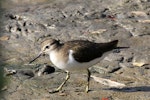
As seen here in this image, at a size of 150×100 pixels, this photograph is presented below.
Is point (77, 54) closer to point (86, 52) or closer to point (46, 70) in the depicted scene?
point (86, 52)

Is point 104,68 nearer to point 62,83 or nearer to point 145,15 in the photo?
point 62,83

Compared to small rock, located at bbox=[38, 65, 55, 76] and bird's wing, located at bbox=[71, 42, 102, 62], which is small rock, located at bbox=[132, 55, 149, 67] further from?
small rock, located at bbox=[38, 65, 55, 76]

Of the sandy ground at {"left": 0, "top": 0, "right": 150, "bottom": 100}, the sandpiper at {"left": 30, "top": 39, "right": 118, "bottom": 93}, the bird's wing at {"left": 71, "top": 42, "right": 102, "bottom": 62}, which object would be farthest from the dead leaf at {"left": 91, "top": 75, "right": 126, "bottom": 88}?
the bird's wing at {"left": 71, "top": 42, "right": 102, "bottom": 62}

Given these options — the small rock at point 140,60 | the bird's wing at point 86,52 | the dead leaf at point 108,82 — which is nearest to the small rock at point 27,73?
the dead leaf at point 108,82

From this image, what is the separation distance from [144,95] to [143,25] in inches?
106

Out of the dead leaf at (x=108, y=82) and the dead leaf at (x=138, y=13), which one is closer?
the dead leaf at (x=108, y=82)

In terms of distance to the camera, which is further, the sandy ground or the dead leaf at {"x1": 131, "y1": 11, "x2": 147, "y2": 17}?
the dead leaf at {"x1": 131, "y1": 11, "x2": 147, "y2": 17}

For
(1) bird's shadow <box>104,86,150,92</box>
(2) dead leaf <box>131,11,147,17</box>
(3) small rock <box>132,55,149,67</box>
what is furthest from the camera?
(2) dead leaf <box>131,11,147,17</box>

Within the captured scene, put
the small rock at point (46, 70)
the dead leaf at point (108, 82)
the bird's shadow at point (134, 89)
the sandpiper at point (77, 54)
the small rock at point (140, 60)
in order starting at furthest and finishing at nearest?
the small rock at point (140, 60)
the small rock at point (46, 70)
the dead leaf at point (108, 82)
the bird's shadow at point (134, 89)
the sandpiper at point (77, 54)

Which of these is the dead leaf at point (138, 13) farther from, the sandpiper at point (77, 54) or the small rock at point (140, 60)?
the sandpiper at point (77, 54)

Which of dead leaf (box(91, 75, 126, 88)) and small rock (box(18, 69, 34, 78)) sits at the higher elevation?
small rock (box(18, 69, 34, 78))

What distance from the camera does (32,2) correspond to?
938cm

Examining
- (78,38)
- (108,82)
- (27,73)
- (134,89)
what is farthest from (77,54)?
(78,38)

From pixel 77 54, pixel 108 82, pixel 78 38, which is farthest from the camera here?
pixel 78 38
